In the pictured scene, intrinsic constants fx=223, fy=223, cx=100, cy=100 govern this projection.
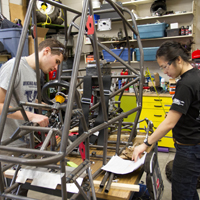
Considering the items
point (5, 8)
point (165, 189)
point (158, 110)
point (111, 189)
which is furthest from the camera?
point (5, 8)

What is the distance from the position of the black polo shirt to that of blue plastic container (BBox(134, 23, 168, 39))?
2625mm

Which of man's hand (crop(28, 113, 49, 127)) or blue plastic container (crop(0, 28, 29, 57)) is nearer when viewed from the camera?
man's hand (crop(28, 113, 49, 127))

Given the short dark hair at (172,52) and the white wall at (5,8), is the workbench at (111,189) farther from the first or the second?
the white wall at (5,8)

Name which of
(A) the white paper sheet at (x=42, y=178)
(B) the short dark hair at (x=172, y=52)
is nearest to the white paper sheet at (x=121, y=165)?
(A) the white paper sheet at (x=42, y=178)

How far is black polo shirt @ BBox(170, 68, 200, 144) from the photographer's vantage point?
1.42 metres

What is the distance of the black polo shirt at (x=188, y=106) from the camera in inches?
56.0

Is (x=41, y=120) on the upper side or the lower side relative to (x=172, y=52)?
lower

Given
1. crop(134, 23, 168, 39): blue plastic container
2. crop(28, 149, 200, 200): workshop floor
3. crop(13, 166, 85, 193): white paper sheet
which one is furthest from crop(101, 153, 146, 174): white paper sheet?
crop(134, 23, 168, 39): blue plastic container

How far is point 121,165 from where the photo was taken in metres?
1.41

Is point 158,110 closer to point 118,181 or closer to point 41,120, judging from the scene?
point 118,181

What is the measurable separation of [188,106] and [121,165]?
57cm

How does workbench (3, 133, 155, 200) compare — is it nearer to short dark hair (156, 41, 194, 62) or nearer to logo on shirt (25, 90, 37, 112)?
logo on shirt (25, 90, 37, 112)

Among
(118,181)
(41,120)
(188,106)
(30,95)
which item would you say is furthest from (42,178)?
(188,106)

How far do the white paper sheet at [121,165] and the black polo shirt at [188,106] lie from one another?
37 cm
